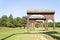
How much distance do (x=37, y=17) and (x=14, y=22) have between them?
37.1 m

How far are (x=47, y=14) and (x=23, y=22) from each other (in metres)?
40.5

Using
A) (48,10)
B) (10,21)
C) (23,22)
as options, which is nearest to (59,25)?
(23,22)

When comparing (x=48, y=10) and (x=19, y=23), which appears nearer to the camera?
(x=48, y=10)

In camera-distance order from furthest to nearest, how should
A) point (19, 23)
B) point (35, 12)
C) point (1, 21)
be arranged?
point (1, 21), point (19, 23), point (35, 12)

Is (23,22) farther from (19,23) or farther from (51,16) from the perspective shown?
(51,16)

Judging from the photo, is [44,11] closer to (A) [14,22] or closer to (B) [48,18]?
(B) [48,18]

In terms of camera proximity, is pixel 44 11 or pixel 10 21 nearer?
pixel 44 11

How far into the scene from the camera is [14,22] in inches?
2977

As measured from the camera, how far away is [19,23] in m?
74.9

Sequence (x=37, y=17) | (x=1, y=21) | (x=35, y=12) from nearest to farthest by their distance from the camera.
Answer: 1. (x=35, y=12)
2. (x=37, y=17)
3. (x=1, y=21)

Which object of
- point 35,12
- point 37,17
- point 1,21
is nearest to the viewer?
point 35,12

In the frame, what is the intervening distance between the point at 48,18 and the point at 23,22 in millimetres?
40186

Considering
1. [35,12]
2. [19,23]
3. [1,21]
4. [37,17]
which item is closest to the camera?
[35,12]

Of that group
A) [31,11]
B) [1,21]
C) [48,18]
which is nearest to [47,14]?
[48,18]
